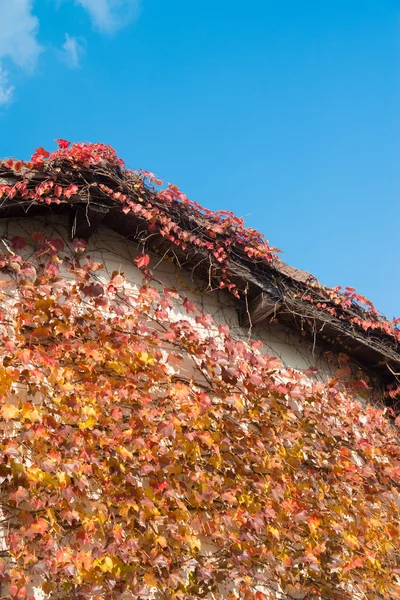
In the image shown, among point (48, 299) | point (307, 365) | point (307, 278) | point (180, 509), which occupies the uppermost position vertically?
point (307, 278)

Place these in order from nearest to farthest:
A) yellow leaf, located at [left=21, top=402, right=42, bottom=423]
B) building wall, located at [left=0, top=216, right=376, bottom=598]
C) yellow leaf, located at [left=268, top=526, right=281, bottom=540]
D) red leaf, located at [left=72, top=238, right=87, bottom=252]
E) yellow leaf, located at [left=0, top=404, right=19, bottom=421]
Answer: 1. yellow leaf, located at [left=0, top=404, right=19, bottom=421]
2. yellow leaf, located at [left=21, top=402, right=42, bottom=423]
3. yellow leaf, located at [left=268, top=526, right=281, bottom=540]
4. red leaf, located at [left=72, top=238, right=87, bottom=252]
5. building wall, located at [left=0, top=216, right=376, bottom=598]

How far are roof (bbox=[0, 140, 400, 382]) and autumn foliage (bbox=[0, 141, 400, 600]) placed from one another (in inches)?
4.2

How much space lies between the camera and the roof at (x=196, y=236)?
3.93 meters

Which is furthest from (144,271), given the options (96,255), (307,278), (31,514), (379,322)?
(379,322)

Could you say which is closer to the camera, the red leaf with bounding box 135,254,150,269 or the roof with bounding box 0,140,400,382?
the roof with bounding box 0,140,400,382

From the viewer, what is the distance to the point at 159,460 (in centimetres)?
356

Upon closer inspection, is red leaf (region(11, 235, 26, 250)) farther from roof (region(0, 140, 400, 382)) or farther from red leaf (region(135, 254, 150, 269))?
red leaf (region(135, 254, 150, 269))

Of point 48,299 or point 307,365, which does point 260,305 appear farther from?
point 48,299

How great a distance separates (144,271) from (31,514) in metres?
2.03

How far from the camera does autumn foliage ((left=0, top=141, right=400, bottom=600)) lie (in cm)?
312

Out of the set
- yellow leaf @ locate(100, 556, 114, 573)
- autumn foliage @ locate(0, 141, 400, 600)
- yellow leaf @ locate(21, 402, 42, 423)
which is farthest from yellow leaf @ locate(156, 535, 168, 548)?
yellow leaf @ locate(21, 402, 42, 423)

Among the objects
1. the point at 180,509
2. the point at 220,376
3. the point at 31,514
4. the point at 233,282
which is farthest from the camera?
the point at 233,282

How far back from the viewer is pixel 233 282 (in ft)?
15.8

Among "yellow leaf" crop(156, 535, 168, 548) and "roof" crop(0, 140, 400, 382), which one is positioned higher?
"roof" crop(0, 140, 400, 382)
